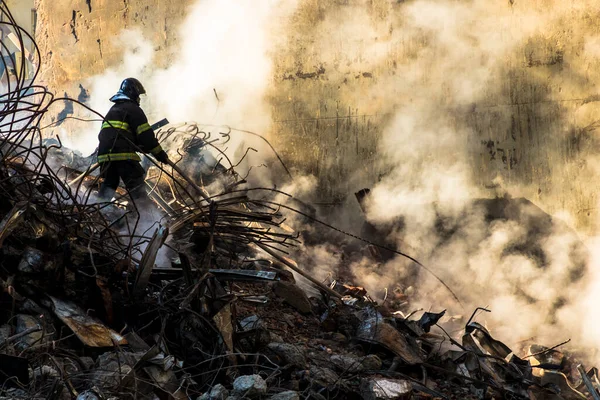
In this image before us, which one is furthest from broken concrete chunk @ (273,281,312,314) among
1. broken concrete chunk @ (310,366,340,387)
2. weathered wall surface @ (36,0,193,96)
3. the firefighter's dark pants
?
weathered wall surface @ (36,0,193,96)

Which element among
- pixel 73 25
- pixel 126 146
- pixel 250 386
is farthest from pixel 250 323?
pixel 73 25

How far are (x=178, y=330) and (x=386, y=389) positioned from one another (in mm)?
1147

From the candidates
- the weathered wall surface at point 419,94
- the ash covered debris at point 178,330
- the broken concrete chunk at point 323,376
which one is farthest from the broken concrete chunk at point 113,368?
the weathered wall surface at point 419,94

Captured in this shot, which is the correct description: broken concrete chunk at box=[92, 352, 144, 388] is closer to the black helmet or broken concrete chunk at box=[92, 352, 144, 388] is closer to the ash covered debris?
the ash covered debris

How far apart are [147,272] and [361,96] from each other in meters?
5.13

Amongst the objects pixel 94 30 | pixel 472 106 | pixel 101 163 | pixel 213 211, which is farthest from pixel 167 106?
pixel 213 211

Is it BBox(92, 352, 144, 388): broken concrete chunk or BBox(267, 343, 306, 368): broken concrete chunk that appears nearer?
BBox(92, 352, 144, 388): broken concrete chunk

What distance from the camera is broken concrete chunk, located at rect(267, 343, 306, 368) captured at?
3.21m

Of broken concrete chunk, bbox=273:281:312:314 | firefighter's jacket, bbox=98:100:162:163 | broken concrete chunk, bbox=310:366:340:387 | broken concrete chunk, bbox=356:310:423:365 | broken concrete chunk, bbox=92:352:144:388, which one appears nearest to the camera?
broken concrete chunk, bbox=92:352:144:388

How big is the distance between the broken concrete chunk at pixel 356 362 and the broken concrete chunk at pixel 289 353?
244 mm

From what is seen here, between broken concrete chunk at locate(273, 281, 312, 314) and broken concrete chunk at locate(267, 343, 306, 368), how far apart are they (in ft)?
3.18

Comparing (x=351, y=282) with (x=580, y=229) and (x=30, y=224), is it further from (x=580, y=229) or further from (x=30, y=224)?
(x=30, y=224)

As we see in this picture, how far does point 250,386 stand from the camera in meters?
2.61

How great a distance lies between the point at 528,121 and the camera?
702cm
